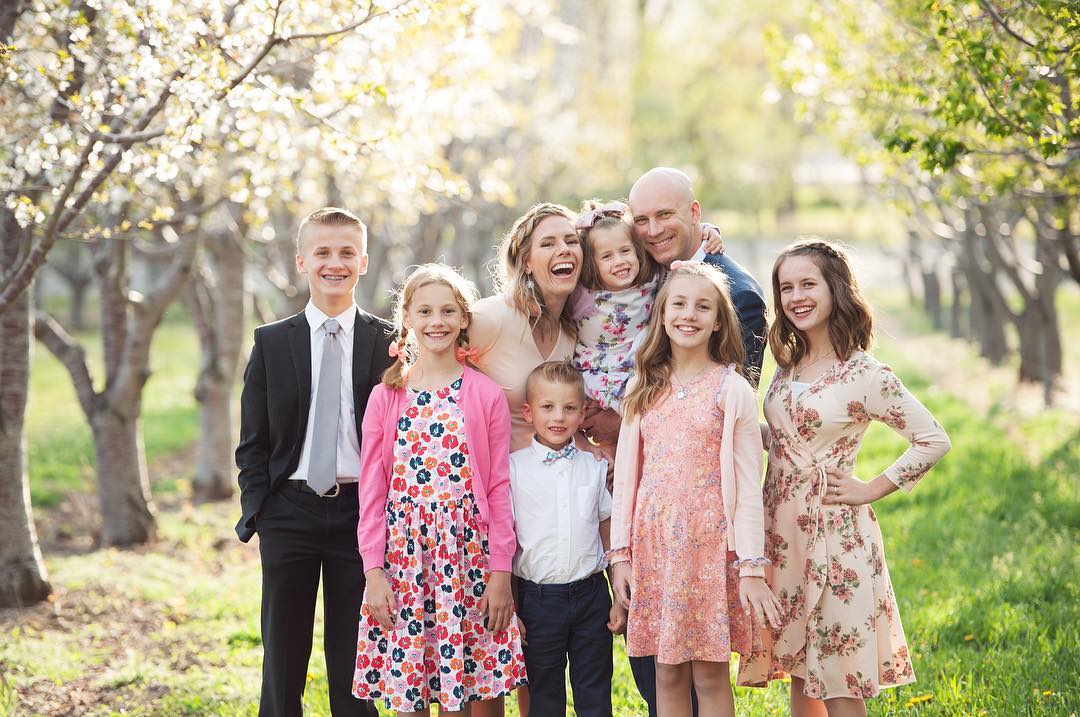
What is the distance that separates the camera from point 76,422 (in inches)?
578

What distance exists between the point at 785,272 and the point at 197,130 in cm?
255

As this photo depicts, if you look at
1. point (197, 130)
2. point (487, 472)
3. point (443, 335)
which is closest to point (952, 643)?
point (487, 472)

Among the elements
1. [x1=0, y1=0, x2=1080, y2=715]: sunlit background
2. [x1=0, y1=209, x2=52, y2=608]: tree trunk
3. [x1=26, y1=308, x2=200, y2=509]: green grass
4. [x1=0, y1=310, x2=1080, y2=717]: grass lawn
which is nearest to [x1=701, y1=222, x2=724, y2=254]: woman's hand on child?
[x1=0, y1=0, x2=1080, y2=715]: sunlit background

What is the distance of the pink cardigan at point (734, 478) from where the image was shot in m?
3.62

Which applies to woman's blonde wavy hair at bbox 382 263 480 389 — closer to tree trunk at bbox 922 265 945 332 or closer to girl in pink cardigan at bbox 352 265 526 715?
girl in pink cardigan at bbox 352 265 526 715

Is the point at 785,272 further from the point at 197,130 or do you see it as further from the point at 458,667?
the point at 197,130

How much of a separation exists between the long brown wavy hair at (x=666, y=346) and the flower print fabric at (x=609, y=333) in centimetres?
24

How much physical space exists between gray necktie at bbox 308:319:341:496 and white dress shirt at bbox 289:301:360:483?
0.02 metres

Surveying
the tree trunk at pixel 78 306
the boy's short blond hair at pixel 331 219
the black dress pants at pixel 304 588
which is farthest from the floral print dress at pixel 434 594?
the tree trunk at pixel 78 306

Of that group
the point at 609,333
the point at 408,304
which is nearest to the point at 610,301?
the point at 609,333

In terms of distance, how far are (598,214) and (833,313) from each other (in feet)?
3.35

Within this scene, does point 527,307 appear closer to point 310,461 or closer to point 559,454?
point 559,454

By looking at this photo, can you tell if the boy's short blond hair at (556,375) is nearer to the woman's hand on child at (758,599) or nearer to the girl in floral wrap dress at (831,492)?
the girl in floral wrap dress at (831,492)

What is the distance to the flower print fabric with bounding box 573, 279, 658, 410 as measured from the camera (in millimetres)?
4172
